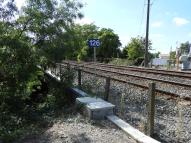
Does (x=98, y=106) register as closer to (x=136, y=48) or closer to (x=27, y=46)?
(x=27, y=46)

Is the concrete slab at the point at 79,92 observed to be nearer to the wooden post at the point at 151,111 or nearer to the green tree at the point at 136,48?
the wooden post at the point at 151,111

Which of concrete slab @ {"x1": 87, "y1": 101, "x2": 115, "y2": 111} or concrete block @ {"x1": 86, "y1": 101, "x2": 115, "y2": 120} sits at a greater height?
concrete slab @ {"x1": 87, "y1": 101, "x2": 115, "y2": 111}

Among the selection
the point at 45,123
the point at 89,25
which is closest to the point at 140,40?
the point at 89,25

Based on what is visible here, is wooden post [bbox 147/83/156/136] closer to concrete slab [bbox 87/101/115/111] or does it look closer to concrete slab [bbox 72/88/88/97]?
concrete slab [bbox 87/101/115/111]

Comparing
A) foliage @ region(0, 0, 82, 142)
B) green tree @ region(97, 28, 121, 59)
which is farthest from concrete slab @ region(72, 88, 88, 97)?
green tree @ region(97, 28, 121, 59)

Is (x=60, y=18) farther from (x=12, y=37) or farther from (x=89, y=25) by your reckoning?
(x=89, y=25)

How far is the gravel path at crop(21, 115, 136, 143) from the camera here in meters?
6.70

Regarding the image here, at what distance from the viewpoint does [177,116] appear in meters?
8.14

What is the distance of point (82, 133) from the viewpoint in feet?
23.6

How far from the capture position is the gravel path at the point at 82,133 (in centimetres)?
670

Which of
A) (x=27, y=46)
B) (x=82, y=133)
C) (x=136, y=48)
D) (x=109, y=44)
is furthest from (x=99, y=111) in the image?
(x=109, y=44)

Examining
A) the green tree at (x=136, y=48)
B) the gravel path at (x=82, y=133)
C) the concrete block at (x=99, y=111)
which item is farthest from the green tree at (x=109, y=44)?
the gravel path at (x=82, y=133)

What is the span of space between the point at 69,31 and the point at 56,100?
96.7 inches

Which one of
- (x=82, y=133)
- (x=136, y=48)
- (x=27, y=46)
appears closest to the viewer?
(x=82, y=133)
